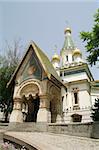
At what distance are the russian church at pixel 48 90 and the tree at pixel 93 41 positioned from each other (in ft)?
16.3

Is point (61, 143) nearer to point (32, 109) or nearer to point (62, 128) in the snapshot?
point (62, 128)

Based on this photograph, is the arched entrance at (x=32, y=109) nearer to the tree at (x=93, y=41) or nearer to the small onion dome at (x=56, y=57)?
the tree at (x=93, y=41)

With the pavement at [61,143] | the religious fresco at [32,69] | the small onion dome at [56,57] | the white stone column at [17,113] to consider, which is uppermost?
the small onion dome at [56,57]

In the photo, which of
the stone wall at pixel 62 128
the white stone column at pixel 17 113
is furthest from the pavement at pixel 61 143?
the white stone column at pixel 17 113

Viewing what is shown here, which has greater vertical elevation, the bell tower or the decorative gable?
the bell tower

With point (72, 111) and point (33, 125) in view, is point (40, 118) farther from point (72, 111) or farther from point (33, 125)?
point (72, 111)

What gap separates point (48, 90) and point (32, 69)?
124 inches

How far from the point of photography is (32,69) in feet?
65.3

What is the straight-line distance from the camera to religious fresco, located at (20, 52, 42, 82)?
1926 cm

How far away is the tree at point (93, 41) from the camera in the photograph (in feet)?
46.0

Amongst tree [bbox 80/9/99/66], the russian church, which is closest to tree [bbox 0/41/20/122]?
the russian church

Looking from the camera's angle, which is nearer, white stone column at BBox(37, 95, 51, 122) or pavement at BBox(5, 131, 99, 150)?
pavement at BBox(5, 131, 99, 150)

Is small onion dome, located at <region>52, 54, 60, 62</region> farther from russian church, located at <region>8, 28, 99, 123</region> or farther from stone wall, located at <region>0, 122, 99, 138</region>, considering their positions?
stone wall, located at <region>0, 122, 99, 138</region>

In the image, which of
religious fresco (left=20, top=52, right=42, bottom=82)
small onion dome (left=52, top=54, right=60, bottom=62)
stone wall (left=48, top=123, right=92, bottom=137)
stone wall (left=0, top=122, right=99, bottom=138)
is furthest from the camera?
small onion dome (left=52, top=54, right=60, bottom=62)
